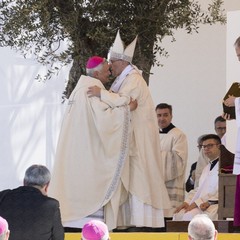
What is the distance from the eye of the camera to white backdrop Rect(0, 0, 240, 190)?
13.5m

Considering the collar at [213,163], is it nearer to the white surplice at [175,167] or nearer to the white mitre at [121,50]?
the white surplice at [175,167]

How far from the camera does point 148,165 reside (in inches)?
362

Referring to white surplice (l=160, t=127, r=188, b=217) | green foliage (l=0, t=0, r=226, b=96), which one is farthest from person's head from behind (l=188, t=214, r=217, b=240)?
white surplice (l=160, t=127, r=188, b=217)

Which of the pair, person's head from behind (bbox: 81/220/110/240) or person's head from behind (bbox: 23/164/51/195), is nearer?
person's head from behind (bbox: 81/220/110/240)

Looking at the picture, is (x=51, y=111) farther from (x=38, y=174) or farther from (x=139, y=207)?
(x=38, y=174)

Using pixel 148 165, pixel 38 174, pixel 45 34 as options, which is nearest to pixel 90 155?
pixel 148 165

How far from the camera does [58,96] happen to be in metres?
13.8

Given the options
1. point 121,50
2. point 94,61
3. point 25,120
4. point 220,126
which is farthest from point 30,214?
point 25,120

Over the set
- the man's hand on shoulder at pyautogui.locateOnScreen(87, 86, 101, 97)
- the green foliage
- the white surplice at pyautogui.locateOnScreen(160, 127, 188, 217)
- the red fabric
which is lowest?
the red fabric

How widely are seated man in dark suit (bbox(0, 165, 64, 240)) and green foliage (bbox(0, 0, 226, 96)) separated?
331cm

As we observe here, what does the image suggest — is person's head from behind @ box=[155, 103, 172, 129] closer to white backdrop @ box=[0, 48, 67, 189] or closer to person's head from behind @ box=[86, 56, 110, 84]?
person's head from behind @ box=[86, 56, 110, 84]

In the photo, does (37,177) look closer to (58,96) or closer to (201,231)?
(201,231)

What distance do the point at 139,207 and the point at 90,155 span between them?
663 millimetres

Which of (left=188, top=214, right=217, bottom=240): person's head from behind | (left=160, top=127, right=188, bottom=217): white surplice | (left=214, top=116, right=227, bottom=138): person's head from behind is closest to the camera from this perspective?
(left=188, top=214, right=217, bottom=240): person's head from behind
